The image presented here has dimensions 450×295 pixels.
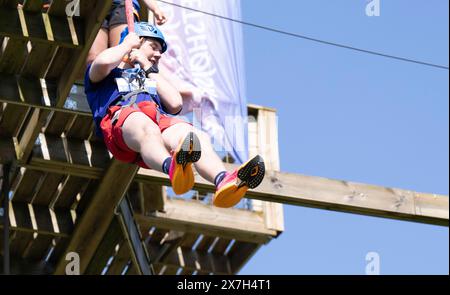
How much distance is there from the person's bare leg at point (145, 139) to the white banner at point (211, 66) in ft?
6.09

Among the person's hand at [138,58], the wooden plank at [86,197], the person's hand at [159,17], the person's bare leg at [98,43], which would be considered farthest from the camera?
the wooden plank at [86,197]

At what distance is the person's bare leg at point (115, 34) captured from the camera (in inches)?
400

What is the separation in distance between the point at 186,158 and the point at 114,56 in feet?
3.52

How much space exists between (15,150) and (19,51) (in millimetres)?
1215

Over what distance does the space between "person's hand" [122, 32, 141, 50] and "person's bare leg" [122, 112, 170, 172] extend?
43 centimetres

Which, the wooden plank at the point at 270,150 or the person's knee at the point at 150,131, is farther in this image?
the wooden plank at the point at 270,150

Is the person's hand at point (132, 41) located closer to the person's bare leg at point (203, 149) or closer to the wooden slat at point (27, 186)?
the person's bare leg at point (203, 149)

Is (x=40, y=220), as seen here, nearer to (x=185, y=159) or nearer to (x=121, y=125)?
(x=121, y=125)

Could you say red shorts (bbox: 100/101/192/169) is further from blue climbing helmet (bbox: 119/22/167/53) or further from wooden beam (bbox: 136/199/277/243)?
wooden beam (bbox: 136/199/277/243)

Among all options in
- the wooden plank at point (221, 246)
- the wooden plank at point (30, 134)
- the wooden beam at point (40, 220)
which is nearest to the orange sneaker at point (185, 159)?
the wooden plank at point (30, 134)

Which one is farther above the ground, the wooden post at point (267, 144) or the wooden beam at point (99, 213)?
the wooden post at point (267, 144)

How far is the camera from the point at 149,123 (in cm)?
894

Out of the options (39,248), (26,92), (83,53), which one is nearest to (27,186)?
(39,248)
